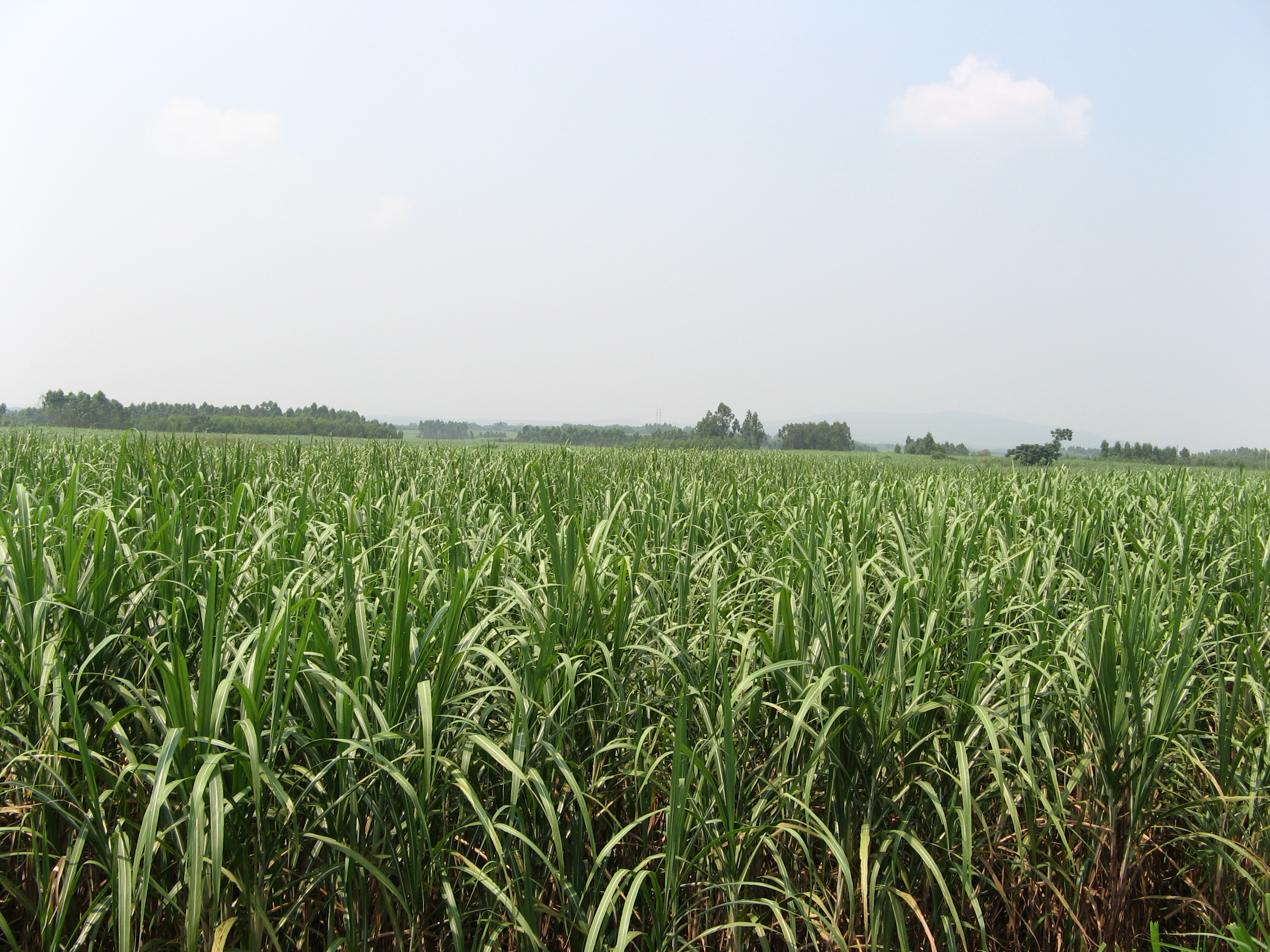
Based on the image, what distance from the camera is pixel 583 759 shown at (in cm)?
212

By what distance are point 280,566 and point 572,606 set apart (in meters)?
1.26

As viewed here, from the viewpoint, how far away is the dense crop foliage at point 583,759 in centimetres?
158

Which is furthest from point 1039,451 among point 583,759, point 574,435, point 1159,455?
point 583,759

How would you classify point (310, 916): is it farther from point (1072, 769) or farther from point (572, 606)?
point (1072, 769)

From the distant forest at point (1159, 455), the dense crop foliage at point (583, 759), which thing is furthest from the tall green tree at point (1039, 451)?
the dense crop foliage at point (583, 759)

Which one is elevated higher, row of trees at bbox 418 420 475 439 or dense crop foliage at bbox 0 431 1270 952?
row of trees at bbox 418 420 475 439

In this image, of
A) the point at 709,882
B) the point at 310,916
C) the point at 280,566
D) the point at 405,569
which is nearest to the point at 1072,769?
the point at 709,882

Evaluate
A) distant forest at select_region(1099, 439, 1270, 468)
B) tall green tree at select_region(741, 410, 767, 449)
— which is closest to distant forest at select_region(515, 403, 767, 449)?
tall green tree at select_region(741, 410, 767, 449)

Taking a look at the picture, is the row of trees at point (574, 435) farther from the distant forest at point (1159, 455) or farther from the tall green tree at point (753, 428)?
the distant forest at point (1159, 455)

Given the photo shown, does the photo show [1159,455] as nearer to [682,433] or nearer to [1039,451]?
[1039,451]

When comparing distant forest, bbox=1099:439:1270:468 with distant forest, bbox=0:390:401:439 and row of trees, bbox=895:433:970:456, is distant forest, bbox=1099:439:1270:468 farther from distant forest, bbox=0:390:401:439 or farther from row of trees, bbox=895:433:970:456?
distant forest, bbox=0:390:401:439

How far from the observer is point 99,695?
2.02m

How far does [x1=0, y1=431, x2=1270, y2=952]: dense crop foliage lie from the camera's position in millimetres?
1579

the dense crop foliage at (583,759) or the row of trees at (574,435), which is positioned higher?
the row of trees at (574,435)
